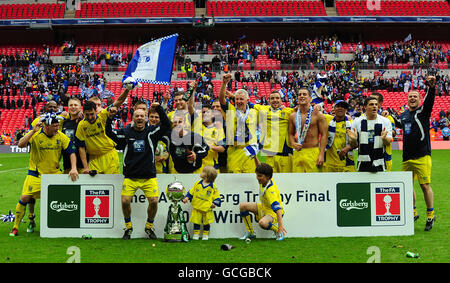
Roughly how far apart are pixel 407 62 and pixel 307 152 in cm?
3611

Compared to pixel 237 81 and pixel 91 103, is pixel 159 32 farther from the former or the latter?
pixel 91 103

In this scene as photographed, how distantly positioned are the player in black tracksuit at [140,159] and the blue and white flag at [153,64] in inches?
52.0

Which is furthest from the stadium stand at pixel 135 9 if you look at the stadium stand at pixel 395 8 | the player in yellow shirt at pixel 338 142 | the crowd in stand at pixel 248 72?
the player in yellow shirt at pixel 338 142

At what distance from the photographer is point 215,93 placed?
3606 centimetres

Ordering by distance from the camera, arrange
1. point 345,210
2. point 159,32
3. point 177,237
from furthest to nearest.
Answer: point 159,32 < point 345,210 < point 177,237

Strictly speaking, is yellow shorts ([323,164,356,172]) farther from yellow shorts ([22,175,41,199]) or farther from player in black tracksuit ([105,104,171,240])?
yellow shorts ([22,175,41,199])

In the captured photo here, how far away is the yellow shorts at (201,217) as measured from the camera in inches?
289

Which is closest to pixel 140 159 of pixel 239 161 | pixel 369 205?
pixel 239 161

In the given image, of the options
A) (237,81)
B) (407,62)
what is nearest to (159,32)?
(237,81)

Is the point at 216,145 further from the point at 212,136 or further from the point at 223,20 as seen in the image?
the point at 223,20

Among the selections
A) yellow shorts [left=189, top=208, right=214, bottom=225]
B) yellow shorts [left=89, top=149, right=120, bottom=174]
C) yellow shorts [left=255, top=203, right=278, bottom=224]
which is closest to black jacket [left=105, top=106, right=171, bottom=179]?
yellow shorts [left=189, top=208, right=214, bottom=225]

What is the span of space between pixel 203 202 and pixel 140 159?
1114 millimetres

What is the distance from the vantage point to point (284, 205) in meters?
7.54

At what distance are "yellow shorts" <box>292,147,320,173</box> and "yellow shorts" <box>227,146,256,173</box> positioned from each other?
0.76 meters
